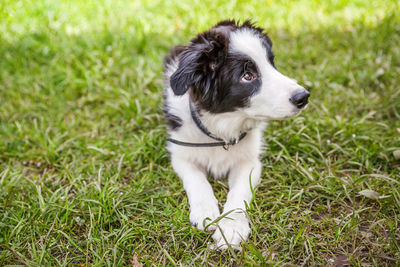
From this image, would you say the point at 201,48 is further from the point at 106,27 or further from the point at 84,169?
the point at 106,27

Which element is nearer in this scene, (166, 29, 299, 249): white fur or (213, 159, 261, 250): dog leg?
(213, 159, 261, 250): dog leg

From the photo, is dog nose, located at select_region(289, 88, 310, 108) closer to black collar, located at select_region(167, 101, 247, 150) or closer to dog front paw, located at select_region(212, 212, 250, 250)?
black collar, located at select_region(167, 101, 247, 150)

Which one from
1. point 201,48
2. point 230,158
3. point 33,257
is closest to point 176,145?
point 230,158

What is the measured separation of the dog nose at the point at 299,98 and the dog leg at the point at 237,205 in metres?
0.58

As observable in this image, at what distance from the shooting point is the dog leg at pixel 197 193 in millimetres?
2182

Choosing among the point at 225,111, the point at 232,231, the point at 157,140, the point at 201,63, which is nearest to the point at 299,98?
the point at 225,111

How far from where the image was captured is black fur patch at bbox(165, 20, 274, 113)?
210 cm

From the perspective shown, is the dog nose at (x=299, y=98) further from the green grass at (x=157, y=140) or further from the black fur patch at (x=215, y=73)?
the green grass at (x=157, y=140)

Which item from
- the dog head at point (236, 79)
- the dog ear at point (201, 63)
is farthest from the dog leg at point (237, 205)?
the dog ear at point (201, 63)

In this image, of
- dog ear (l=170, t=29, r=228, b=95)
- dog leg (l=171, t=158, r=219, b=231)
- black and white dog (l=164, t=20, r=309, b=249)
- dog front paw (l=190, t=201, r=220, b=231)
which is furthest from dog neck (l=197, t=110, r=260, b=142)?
dog front paw (l=190, t=201, r=220, b=231)

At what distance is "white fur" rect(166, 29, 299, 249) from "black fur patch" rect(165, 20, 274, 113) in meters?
0.06

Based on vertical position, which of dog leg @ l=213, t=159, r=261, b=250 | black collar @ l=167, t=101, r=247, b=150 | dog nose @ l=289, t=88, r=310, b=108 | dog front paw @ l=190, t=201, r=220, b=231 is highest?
dog nose @ l=289, t=88, r=310, b=108

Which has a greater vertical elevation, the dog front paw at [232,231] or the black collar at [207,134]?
the black collar at [207,134]

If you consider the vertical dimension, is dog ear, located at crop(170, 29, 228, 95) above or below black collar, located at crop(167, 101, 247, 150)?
above
